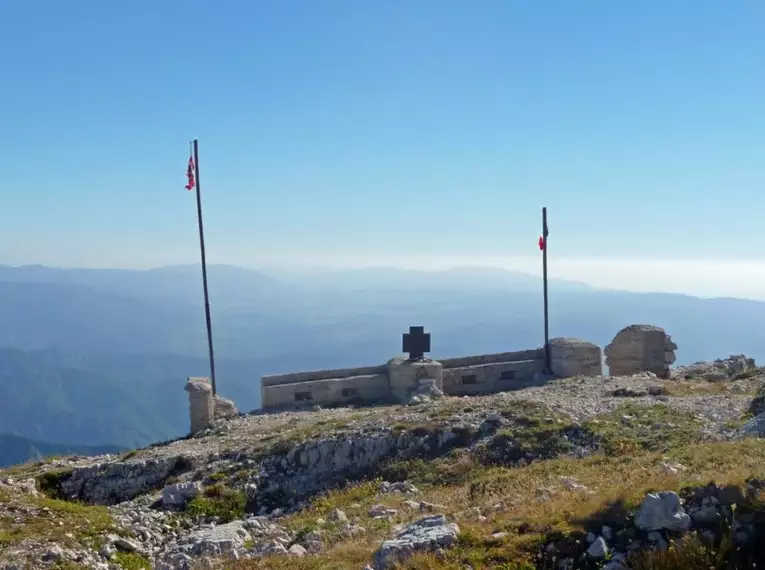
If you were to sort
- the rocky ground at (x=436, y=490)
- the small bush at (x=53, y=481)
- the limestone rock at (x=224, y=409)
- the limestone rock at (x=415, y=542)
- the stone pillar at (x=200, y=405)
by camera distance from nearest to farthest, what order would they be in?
1. the rocky ground at (x=436, y=490)
2. the limestone rock at (x=415, y=542)
3. the small bush at (x=53, y=481)
4. the stone pillar at (x=200, y=405)
5. the limestone rock at (x=224, y=409)

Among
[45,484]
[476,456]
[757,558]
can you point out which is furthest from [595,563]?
[45,484]

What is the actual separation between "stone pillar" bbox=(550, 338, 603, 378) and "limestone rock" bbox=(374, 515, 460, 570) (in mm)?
18092

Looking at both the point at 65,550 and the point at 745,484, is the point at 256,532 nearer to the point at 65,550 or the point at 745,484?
the point at 65,550

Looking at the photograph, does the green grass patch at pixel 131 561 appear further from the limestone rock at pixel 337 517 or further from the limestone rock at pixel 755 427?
the limestone rock at pixel 755 427

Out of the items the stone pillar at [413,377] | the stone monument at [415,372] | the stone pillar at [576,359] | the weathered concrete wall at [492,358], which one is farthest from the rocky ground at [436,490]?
the weathered concrete wall at [492,358]

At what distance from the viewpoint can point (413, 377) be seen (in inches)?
934

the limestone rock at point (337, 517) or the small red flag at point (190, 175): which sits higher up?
the small red flag at point (190, 175)

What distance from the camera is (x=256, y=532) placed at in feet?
35.7

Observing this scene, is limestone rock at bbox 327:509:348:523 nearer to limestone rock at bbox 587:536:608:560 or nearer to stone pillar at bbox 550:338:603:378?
limestone rock at bbox 587:536:608:560

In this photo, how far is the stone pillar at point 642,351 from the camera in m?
25.8

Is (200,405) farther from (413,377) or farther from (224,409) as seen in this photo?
(413,377)

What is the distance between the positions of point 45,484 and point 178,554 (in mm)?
7596

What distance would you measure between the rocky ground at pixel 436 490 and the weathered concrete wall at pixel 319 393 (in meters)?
2.19

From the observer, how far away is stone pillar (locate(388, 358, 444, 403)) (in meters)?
23.4
